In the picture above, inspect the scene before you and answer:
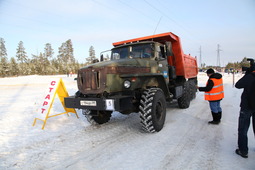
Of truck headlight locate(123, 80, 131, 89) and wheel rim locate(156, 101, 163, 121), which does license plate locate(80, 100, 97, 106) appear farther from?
wheel rim locate(156, 101, 163, 121)

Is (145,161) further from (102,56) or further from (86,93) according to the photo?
(102,56)

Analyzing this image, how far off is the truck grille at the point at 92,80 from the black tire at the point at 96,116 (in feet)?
3.03

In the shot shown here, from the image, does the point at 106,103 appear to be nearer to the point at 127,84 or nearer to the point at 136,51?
the point at 127,84

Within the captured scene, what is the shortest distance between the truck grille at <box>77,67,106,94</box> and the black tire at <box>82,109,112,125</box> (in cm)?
92

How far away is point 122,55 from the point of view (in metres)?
5.76

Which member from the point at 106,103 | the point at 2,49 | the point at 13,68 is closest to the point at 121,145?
the point at 106,103

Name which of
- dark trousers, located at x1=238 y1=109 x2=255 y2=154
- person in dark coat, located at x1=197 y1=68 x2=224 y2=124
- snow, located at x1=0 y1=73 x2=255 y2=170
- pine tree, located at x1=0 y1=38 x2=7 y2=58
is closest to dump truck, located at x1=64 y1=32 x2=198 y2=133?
snow, located at x1=0 y1=73 x2=255 y2=170

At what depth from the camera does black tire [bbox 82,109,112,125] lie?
503 cm

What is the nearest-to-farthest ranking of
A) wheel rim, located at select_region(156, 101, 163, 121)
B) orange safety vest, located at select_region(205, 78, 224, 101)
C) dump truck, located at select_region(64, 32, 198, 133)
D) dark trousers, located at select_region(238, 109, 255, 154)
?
1. dark trousers, located at select_region(238, 109, 255, 154)
2. dump truck, located at select_region(64, 32, 198, 133)
3. wheel rim, located at select_region(156, 101, 163, 121)
4. orange safety vest, located at select_region(205, 78, 224, 101)

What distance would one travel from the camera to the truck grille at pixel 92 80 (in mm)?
3992

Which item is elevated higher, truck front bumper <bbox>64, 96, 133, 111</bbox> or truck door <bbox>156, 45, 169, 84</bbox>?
truck door <bbox>156, 45, 169, 84</bbox>

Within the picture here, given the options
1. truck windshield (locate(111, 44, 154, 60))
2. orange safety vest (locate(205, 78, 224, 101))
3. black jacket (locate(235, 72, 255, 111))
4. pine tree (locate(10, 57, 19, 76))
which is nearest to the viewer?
black jacket (locate(235, 72, 255, 111))

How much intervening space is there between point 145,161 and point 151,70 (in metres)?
2.67

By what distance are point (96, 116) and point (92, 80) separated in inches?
61.0
